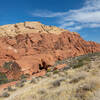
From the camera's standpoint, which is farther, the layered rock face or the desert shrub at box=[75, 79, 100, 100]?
the layered rock face

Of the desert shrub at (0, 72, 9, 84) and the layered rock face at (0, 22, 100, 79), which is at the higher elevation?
the layered rock face at (0, 22, 100, 79)

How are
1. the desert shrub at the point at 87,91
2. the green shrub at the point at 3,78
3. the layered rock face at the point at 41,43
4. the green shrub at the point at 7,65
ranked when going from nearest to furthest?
the desert shrub at the point at 87,91, the green shrub at the point at 3,78, the green shrub at the point at 7,65, the layered rock face at the point at 41,43

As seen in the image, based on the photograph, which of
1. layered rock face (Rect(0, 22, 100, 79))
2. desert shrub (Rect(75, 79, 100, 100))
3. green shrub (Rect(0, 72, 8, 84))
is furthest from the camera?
layered rock face (Rect(0, 22, 100, 79))

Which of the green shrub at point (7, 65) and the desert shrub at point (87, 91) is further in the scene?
the green shrub at point (7, 65)

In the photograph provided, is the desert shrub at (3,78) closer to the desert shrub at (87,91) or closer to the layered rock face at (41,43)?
the layered rock face at (41,43)

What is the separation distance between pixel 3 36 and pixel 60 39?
64.2 ft

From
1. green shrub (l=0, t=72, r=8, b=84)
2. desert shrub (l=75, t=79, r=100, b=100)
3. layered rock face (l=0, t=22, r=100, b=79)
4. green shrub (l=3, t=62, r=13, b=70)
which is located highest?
layered rock face (l=0, t=22, r=100, b=79)

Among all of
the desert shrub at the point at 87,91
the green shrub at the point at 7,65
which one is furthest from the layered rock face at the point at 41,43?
the desert shrub at the point at 87,91

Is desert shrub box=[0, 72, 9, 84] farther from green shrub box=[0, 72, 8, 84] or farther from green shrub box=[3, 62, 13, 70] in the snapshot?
green shrub box=[3, 62, 13, 70]

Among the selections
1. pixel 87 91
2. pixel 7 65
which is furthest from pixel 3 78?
pixel 87 91

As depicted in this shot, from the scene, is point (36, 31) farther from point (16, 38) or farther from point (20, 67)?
point (20, 67)

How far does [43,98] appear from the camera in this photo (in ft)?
17.6

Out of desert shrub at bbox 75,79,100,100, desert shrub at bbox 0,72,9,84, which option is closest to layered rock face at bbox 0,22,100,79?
desert shrub at bbox 0,72,9,84

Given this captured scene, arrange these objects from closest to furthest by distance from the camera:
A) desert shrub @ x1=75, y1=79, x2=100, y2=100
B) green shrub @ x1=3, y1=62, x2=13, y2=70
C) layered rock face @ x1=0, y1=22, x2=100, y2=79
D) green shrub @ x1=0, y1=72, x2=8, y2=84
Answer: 1. desert shrub @ x1=75, y1=79, x2=100, y2=100
2. green shrub @ x1=0, y1=72, x2=8, y2=84
3. green shrub @ x1=3, y1=62, x2=13, y2=70
4. layered rock face @ x1=0, y1=22, x2=100, y2=79
